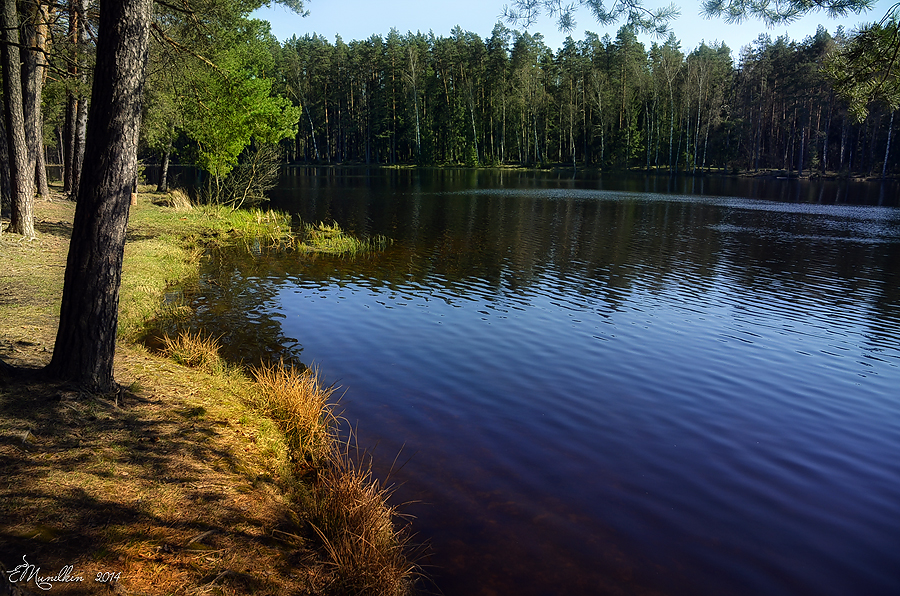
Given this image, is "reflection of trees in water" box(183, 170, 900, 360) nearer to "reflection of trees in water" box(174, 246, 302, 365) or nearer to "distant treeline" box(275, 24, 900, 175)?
"reflection of trees in water" box(174, 246, 302, 365)

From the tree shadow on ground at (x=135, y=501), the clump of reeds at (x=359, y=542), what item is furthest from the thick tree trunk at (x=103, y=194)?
the clump of reeds at (x=359, y=542)

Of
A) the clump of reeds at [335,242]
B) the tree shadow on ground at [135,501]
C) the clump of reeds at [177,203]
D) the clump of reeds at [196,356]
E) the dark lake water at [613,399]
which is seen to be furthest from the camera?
the clump of reeds at [177,203]

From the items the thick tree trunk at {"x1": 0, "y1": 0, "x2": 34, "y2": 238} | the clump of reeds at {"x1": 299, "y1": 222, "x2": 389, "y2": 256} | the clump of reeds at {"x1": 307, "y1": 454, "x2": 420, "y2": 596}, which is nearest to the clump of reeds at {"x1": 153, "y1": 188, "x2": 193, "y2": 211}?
the clump of reeds at {"x1": 299, "y1": 222, "x2": 389, "y2": 256}

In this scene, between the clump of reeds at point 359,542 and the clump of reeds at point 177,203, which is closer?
the clump of reeds at point 359,542

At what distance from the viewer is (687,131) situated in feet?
237

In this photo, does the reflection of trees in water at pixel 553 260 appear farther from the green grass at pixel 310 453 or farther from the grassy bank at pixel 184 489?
the grassy bank at pixel 184 489

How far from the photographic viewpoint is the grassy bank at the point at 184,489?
3963mm

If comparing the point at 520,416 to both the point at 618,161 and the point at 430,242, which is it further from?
the point at 618,161

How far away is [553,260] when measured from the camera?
2130 centimetres

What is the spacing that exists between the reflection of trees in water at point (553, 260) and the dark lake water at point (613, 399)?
145 millimetres

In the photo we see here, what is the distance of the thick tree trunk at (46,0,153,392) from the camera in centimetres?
574

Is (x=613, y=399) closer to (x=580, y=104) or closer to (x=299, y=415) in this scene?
(x=299, y=415)

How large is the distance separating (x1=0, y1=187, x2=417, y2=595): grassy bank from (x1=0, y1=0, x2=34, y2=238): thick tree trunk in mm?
8625

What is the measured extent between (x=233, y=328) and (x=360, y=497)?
25.8ft
